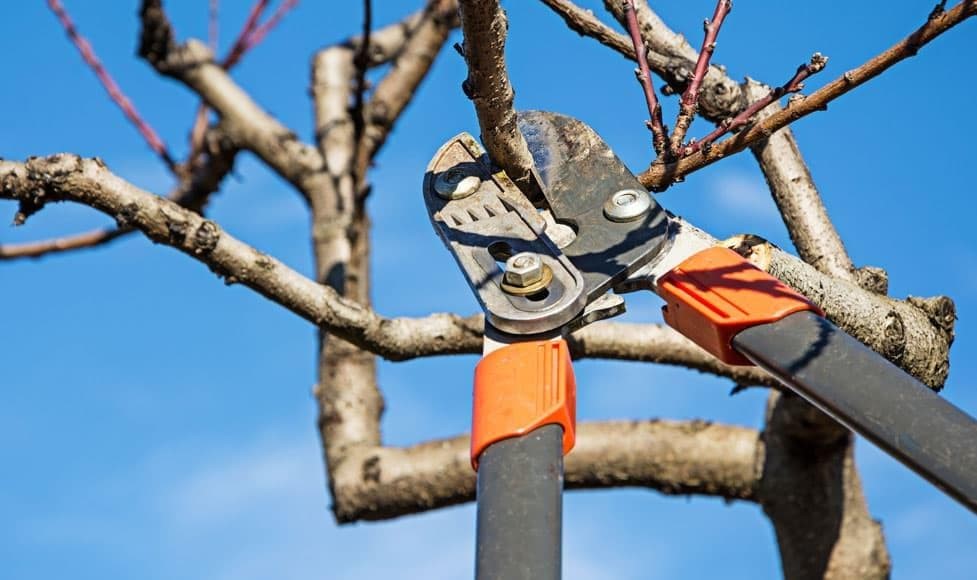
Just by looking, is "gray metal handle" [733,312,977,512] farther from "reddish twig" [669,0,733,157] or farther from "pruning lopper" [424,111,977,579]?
"reddish twig" [669,0,733,157]

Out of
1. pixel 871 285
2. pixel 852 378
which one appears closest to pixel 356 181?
pixel 871 285

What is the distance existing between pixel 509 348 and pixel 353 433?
2.65 m

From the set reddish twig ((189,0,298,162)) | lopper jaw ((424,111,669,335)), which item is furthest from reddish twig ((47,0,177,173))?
lopper jaw ((424,111,669,335))

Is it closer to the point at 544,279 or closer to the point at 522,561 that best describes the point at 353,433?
the point at 544,279

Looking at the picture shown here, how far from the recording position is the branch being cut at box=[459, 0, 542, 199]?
6.92 feet

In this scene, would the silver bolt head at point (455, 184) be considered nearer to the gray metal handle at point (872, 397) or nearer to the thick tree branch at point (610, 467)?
the gray metal handle at point (872, 397)

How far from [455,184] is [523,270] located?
340mm

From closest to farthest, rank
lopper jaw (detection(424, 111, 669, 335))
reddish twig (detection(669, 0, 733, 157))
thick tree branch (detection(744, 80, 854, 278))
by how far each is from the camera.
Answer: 1. lopper jaw (detection(424, 111, 669, 335))
2. reddish twig (detection(669, 0, 733, 157))
3. thick tree branch (detection(744, 80, 854, 278))

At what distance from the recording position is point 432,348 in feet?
11.4

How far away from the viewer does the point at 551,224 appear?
2467mm

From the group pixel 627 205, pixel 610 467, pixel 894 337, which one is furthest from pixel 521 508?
pixel 610 467

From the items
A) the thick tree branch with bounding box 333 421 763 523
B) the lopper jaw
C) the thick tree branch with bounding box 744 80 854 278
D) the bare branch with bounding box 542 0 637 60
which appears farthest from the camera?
the thick tree branch with bounding box 333 421 763 523

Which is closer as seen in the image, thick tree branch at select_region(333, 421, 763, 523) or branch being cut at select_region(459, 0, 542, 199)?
branch being cut at select_region(459, 0, 542, 199)

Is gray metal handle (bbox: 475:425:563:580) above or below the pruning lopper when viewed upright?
below
